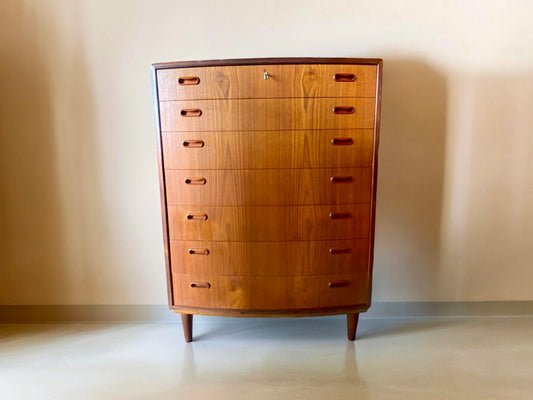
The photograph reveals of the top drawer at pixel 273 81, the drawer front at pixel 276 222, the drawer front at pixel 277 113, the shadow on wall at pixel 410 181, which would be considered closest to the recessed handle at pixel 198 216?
the drawer front at pixel 276 222

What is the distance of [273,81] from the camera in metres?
1.50

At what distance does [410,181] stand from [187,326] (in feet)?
4.68

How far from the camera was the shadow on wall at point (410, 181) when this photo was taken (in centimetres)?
189

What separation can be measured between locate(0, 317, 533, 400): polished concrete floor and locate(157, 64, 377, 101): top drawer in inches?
47.9

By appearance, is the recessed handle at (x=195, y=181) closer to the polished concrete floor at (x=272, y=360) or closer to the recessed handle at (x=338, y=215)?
the recessed handle at (x=338, y=215)

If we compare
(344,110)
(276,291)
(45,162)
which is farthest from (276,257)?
(45,162)

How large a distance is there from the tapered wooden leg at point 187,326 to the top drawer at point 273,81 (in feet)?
3.52

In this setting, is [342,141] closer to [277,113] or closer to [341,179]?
[341,179]

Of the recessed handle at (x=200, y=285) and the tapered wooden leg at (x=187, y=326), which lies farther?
the tapered wooden leg at (x=187, y=326)

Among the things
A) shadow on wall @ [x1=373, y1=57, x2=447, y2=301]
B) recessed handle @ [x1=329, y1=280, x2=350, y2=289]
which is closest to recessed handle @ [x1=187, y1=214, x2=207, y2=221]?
recessed handle @ [x1=329, y1=280, x2=350, y2=289]

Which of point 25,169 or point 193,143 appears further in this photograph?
point 25,169

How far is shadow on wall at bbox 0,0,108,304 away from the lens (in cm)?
188

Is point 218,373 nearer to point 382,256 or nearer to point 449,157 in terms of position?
point 382,256

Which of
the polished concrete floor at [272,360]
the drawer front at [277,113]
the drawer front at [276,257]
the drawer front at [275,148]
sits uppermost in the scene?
the drawer front at [277,113]
